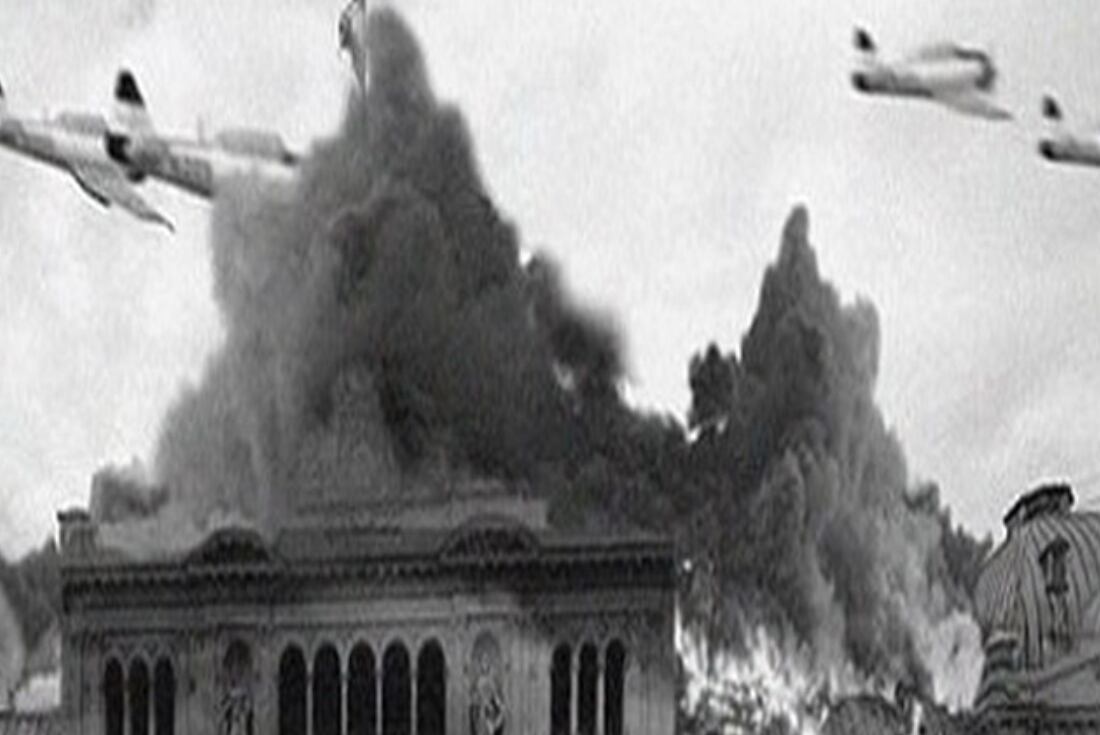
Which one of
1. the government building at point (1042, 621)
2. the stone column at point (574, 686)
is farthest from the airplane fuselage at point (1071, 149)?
the stone column at point (574, 686)

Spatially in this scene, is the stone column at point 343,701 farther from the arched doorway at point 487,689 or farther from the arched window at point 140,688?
the arched window at point 140,688

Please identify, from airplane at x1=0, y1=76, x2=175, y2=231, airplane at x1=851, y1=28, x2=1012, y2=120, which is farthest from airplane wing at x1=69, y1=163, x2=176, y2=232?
airplane at x1=851, y1=28, x2=1012, y2=120

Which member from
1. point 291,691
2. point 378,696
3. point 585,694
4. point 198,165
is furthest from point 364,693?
point 198,165

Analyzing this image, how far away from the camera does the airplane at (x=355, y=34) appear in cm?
3177

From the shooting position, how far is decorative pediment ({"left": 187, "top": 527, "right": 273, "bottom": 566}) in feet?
98.2

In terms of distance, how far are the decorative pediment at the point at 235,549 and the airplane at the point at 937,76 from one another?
7.51 metres

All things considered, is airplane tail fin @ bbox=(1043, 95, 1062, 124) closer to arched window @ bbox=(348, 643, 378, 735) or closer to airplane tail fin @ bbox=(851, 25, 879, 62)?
airplane tail fin @ bbox=(851, 25, 879, 62)

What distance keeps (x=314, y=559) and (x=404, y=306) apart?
2927 mm

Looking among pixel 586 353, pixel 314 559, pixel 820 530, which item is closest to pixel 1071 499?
pixel 820 530

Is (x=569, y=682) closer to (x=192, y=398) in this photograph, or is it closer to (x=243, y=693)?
(x=243, y=693)

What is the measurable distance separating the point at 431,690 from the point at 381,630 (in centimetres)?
75

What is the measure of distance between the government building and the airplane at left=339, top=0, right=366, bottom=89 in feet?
28.5

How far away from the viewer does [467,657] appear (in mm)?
29484

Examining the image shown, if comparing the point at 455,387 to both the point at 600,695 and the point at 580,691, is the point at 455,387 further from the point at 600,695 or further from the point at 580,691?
the point at 600,695
